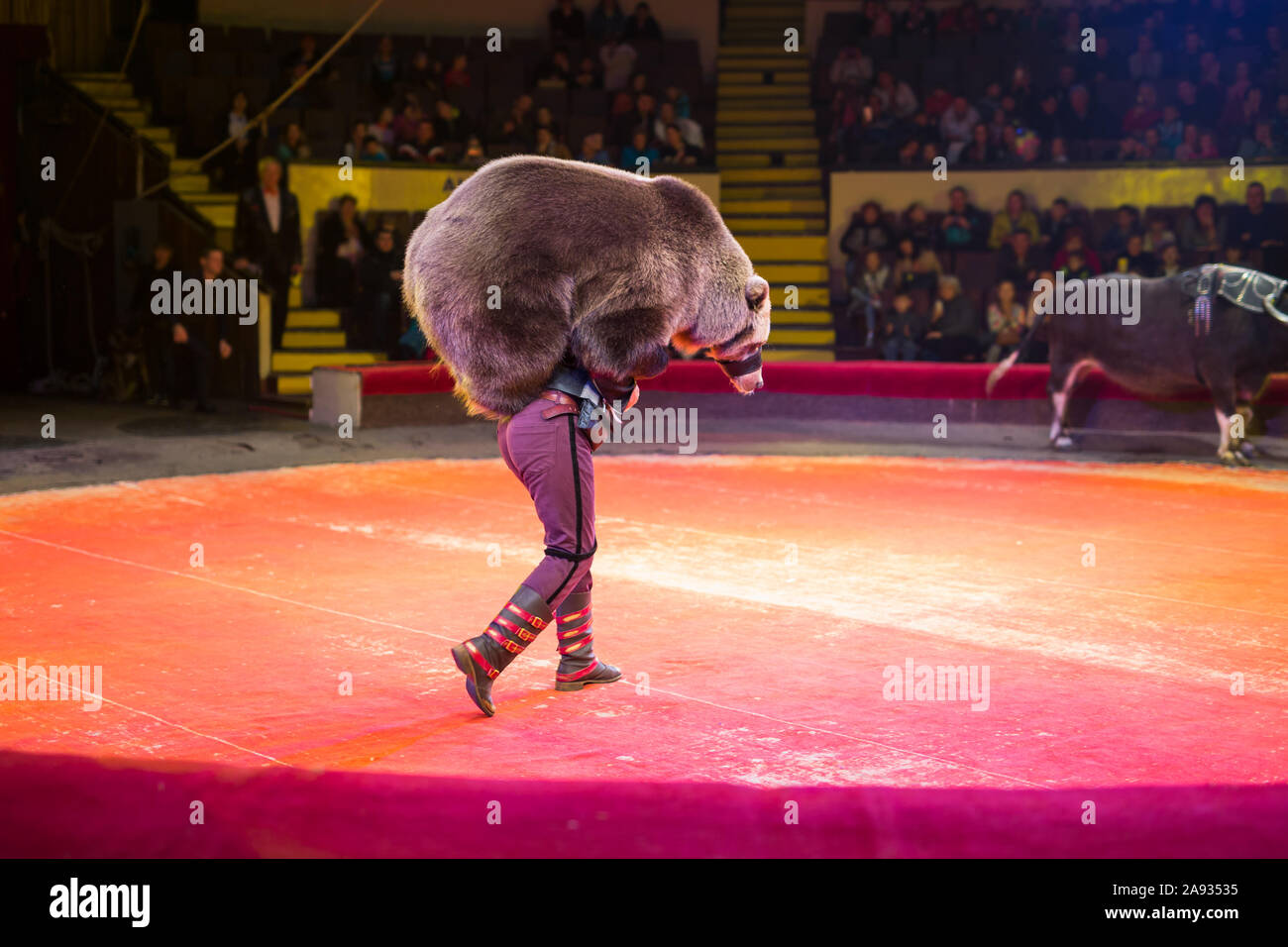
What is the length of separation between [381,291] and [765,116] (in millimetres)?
6062

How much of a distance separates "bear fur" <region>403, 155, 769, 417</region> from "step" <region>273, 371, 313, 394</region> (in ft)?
32.4

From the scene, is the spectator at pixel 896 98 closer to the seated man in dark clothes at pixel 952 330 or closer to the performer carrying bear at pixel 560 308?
the seated man in dark clothes at pixel 952 330

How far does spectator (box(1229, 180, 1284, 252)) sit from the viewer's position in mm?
14531

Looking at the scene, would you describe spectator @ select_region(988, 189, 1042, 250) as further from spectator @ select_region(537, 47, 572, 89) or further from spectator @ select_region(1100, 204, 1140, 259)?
spectator @ select_region(537, 47, 572, 89)

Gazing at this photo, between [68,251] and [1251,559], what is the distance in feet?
40.8

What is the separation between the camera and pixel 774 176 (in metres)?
17.9

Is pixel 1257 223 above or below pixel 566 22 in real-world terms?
below

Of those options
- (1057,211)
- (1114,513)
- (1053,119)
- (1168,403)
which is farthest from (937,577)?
(1053,119)

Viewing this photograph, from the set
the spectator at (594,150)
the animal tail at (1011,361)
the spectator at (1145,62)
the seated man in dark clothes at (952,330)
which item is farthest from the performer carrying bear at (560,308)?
the spectator at (1145,62)

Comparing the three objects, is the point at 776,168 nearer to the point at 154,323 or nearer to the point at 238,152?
the point at 238,152

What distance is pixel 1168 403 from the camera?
11984 millimetres

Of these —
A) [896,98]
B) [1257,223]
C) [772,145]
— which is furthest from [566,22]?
[1257,223]
